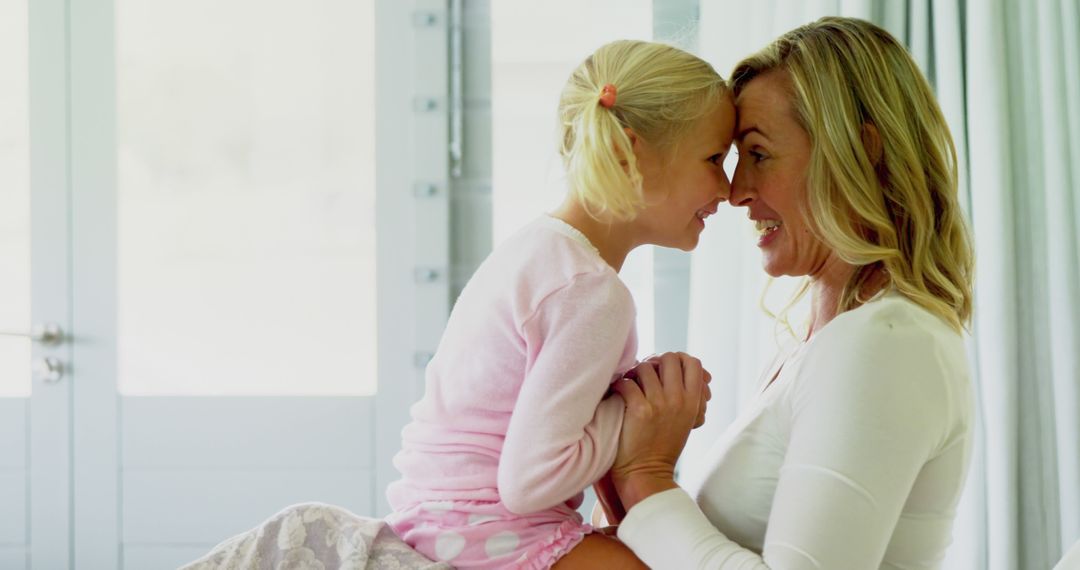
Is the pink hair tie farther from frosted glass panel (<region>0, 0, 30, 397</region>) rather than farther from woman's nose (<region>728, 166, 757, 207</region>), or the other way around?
frosted glass panel (<region>0, 0, 30, 397</region>)

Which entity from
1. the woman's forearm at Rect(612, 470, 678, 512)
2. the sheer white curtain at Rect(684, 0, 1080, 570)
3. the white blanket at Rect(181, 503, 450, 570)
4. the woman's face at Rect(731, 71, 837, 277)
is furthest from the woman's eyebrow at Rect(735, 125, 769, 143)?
the sheer white curtain at Rect(684, 0, 1080, 570)

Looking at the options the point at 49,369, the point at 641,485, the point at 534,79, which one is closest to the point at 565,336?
the point at 641,485

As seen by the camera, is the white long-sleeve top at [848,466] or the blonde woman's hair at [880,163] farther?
the blonde woman's hair at [880,163]

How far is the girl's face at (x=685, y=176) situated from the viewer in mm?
1327

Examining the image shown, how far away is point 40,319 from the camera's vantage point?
282cm

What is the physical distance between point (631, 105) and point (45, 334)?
2.06 metres

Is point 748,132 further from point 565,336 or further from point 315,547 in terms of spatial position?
point 315,547

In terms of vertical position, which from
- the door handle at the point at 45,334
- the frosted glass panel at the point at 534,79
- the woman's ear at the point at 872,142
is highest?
the frosted glass panel at the point at 534,79

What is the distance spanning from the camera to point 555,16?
2.71 metres

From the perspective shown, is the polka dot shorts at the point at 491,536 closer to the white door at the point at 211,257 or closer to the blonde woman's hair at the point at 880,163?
the blonde woman's hair at the point at 880,163

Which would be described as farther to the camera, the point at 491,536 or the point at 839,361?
the point at 491,536

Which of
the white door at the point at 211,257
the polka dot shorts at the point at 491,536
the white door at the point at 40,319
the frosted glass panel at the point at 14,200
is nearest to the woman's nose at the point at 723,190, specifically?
the polka dot shorts at the point at 491,536

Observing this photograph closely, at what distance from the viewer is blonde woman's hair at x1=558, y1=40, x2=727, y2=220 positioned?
4.13 feet

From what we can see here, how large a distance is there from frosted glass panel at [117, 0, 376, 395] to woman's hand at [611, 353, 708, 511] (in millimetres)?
1634
